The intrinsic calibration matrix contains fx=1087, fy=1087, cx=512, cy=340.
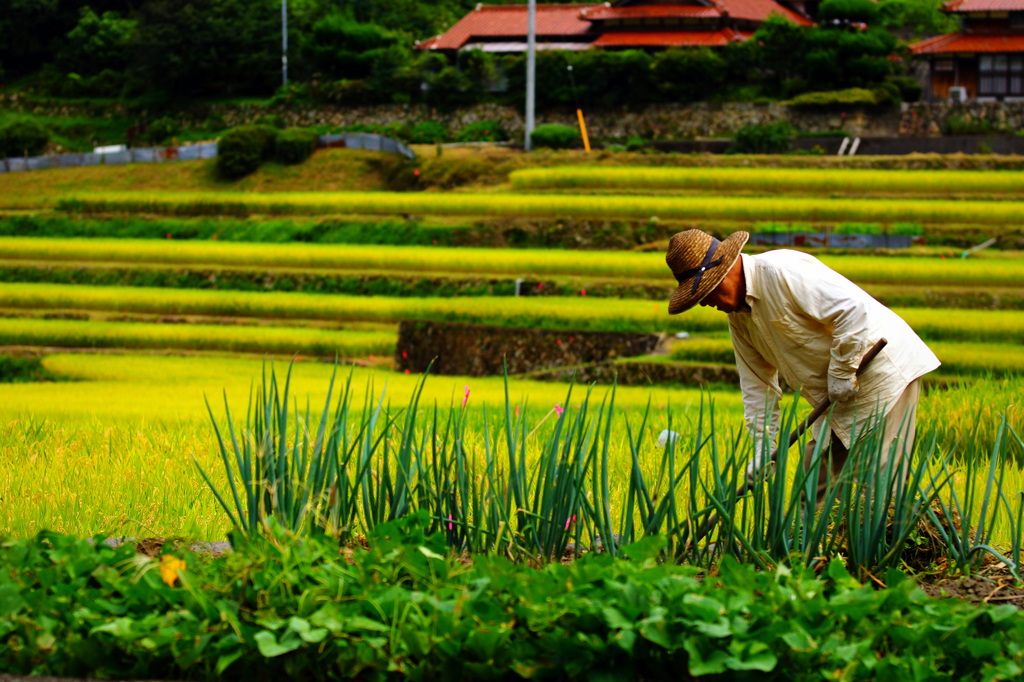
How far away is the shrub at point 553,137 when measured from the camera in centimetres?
2576

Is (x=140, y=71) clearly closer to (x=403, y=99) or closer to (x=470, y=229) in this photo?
(x=403, y=99)

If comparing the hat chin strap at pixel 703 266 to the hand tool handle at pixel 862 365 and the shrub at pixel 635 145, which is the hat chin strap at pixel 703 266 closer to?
the hand tool handle at pixel 862 365

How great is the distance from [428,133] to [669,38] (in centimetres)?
792

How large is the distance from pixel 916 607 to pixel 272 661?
1.49 metres

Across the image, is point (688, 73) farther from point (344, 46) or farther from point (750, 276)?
point (750, 276)

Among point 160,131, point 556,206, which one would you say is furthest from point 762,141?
point 160,131

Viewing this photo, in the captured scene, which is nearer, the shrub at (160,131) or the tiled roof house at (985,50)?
the tiled roof house at (985,50)

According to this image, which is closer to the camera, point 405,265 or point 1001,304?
point 1001,304

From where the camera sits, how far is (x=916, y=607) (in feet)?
8.29

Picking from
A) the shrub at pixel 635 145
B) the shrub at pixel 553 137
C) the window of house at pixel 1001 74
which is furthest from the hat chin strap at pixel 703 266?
the window of house at pixel 1001 74

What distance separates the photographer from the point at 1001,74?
1171 inches

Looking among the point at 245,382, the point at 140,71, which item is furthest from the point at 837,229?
the point at 140,71

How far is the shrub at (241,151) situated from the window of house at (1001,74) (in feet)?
63.3

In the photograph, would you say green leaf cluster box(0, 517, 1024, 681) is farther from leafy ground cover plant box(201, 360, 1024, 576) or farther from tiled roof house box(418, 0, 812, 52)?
tiled roof house box(418, 0, 812, 52)
